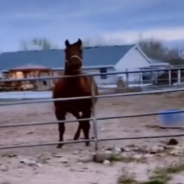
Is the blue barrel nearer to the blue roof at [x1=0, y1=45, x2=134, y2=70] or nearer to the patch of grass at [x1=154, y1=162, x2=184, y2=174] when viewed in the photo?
the patch of grass at [x1=154, y1=162, x2=184, y2=174]

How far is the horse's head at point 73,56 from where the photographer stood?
26.4ft

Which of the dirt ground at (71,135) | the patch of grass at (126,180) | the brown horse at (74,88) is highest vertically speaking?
the brown horse at (74,88)

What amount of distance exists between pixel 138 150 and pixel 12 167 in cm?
164

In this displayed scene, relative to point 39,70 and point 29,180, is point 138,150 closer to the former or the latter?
point 29,180

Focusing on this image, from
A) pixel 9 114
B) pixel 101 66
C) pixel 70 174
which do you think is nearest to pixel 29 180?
pixel 70 174

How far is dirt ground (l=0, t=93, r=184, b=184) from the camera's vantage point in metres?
5.75

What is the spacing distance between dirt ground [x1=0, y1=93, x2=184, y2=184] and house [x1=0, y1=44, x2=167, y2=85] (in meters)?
24.4

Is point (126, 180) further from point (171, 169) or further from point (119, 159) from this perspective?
point (119, 159)

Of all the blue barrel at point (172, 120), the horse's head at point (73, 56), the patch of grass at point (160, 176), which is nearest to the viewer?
the patch of grass at point (160, 176)

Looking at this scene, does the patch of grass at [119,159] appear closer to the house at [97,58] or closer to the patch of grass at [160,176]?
the patch of grass at [160,176]

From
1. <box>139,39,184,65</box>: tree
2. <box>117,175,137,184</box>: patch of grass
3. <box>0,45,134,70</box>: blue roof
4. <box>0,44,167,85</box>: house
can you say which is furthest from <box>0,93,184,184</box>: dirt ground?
<box>139,39,184,65</box>: tree

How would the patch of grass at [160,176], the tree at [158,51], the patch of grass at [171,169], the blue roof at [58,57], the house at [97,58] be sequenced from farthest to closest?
1. the tree at [158,51]
2. the blue roof at [58,57]
3. the house at [97,58]
4. the patch of grass at [171,169]
5. the patch of grass at [160,176]

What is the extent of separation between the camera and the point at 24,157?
22.9 feet

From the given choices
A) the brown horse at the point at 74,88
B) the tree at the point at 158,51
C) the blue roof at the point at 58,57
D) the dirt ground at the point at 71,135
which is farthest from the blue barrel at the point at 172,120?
the tree at the point at 158,51
